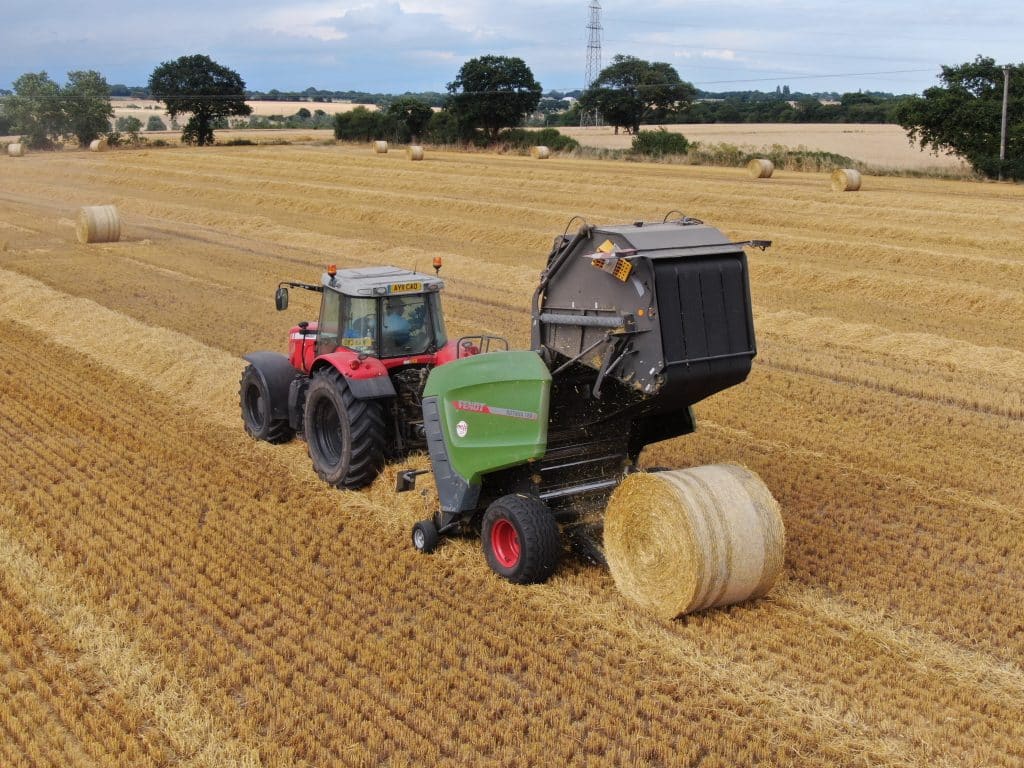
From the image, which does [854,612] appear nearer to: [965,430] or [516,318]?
[965,430]

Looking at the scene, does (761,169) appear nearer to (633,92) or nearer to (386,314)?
(386,314)

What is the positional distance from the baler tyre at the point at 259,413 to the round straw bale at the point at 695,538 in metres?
4.63

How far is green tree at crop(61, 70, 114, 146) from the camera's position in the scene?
2410 inches

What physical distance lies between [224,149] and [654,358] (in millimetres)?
50435

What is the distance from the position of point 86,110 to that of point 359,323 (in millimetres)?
58838

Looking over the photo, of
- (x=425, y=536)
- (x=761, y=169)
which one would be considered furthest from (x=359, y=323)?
(x=761, y=169)

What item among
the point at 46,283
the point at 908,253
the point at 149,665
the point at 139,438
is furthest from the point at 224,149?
the point at 149,665

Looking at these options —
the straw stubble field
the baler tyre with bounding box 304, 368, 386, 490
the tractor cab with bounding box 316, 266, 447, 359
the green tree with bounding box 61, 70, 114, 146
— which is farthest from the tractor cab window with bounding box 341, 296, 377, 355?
the green tree with bounding box 61, 70, 114, 146

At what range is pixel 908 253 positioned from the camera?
2136 centimetres

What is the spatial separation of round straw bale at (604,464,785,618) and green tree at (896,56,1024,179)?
105 feet

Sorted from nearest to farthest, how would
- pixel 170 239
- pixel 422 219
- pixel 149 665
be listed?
pixel 149 665 → pixel 170 239 → pixel 422 219

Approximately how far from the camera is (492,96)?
182ft

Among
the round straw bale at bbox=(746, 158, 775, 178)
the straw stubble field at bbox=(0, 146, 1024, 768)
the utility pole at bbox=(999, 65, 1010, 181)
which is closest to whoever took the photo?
the straw stubble field at bbox=(0, 146, 1024, 768)

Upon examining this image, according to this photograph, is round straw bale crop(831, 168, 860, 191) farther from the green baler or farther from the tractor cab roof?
the green baler
